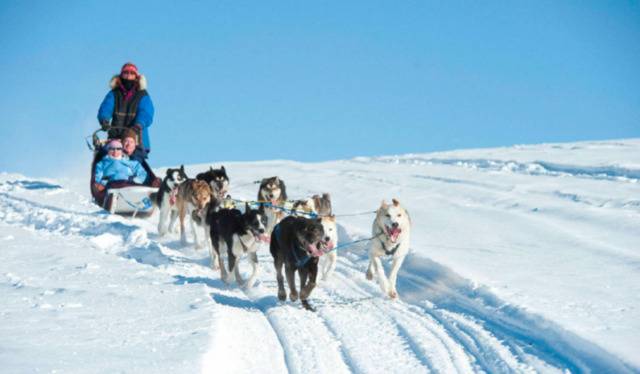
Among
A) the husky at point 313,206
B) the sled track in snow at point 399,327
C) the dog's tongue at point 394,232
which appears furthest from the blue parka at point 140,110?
the dog's tongue at point 394,232

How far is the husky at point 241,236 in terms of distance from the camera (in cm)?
761

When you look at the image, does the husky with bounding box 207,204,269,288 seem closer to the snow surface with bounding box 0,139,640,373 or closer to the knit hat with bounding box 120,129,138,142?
the snow surface with bounding box 0,139,640,373

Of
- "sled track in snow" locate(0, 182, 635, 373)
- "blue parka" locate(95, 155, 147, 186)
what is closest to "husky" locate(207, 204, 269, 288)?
"sled track in snow" locate(0, 182, 635, 373)

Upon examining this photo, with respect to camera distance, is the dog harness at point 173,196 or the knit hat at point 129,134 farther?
the knit hat at point 129,134

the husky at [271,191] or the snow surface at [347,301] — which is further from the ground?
the husky at [271,191]

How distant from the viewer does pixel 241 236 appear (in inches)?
301

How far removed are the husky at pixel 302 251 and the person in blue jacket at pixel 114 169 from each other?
4.92m

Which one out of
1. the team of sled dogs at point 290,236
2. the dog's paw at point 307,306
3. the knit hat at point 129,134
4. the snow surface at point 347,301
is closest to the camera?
the snow surface at point 347,301

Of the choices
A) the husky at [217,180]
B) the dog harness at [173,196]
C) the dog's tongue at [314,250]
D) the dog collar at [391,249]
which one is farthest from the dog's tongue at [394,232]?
the dog harness at [173,196]

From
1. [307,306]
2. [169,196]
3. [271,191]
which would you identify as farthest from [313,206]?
[307,306]

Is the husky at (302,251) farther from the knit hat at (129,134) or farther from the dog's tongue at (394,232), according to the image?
the knit hat at (129,134)

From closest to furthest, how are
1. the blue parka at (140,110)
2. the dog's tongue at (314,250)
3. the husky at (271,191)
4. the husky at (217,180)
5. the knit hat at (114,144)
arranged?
the dog's tongue at (314,250) → the husky at (271,191) → the husky at (217,180) → the knit hat at (114,144) → the blue parka at (140,110)

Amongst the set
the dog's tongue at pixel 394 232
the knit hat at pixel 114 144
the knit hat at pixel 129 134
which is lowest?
the dog's tongue at pixel 394 232

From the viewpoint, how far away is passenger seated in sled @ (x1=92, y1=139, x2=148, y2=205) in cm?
1141
